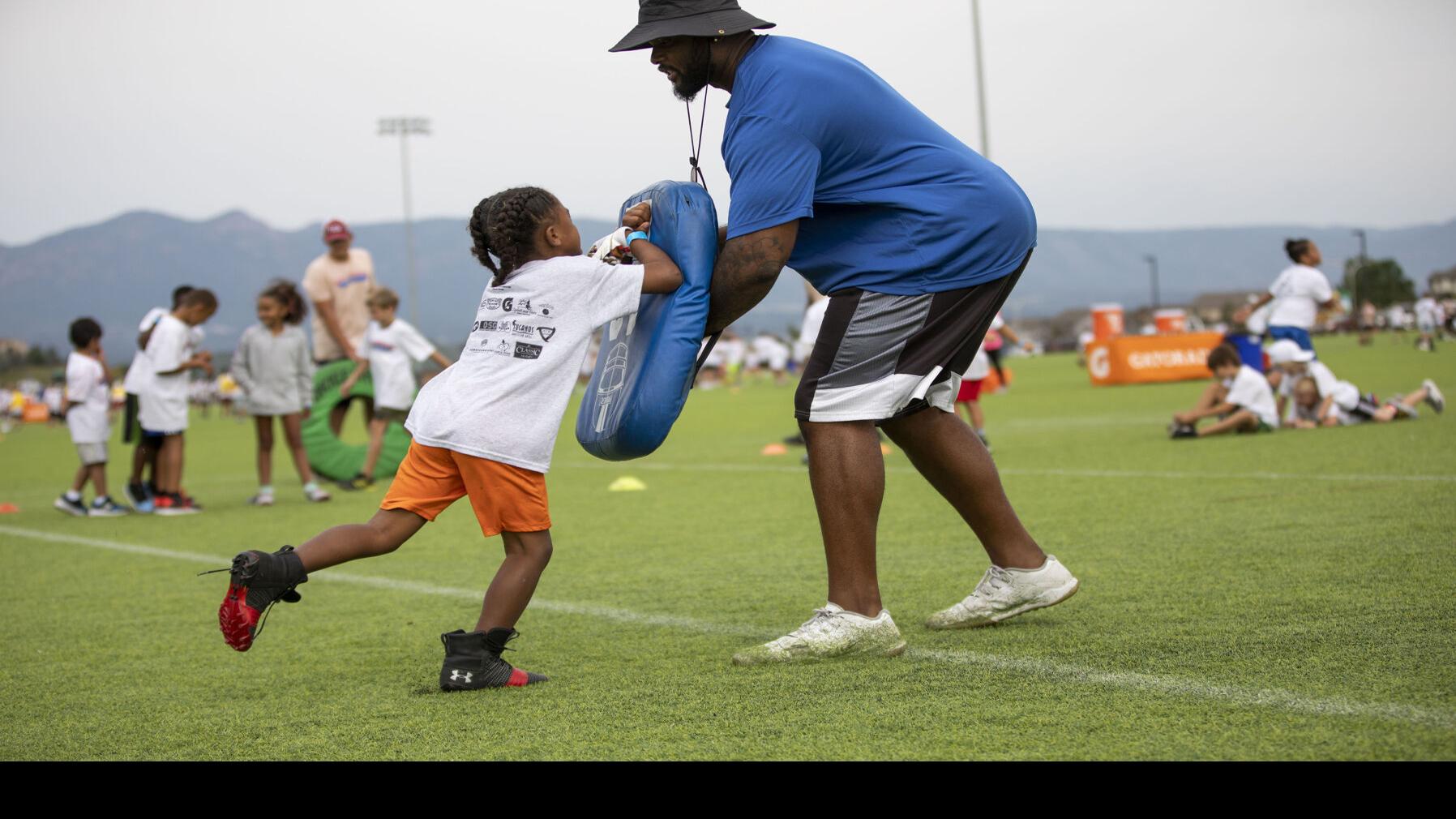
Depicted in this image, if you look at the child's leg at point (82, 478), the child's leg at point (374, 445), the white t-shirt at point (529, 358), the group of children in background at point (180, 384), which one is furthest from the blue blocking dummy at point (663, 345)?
the child's leg at point (82, 478)

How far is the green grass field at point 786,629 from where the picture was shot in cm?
303

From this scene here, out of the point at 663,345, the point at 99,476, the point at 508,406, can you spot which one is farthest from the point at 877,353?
the point at 99,476

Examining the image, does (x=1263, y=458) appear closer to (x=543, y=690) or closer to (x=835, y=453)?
(x=835, y=453)

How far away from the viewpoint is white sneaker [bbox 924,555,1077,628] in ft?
14.3

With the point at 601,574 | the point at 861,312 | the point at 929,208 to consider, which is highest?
the point at 929,208

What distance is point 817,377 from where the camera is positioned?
403 cm

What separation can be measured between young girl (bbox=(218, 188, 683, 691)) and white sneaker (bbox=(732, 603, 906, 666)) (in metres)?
0.68

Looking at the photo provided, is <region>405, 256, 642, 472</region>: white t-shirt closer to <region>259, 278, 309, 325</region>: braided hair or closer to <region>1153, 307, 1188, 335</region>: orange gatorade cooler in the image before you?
<region>259, 278, 309, 325</region>: braided hair

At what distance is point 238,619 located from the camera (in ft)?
12.6

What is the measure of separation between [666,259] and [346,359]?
9.34 meters

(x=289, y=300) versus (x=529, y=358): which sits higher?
(x=289, y=300)

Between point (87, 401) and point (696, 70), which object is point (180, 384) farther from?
point (696, 70)

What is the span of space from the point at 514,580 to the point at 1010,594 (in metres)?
1.60
